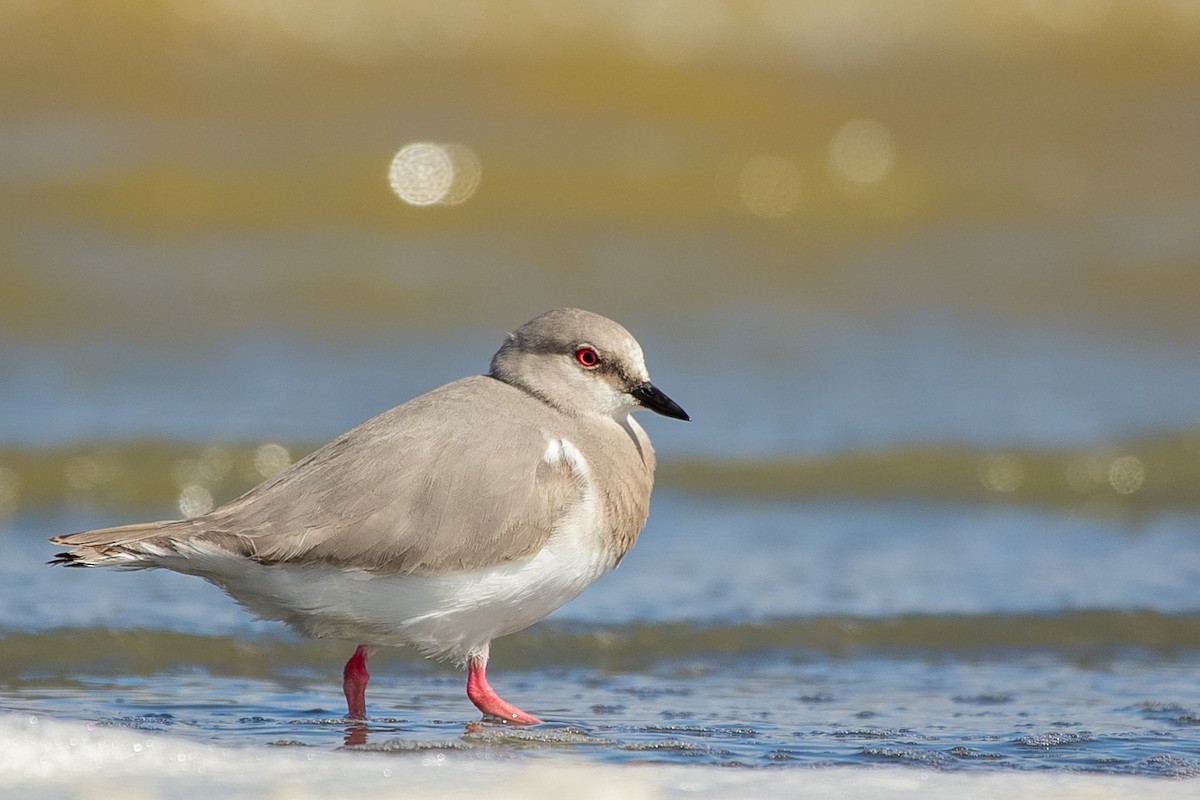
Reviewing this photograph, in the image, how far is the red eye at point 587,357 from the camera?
645cm

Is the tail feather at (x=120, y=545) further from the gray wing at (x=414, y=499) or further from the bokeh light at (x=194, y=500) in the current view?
the bokeh light at (x=194, y=500)

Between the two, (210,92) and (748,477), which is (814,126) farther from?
(748,477)

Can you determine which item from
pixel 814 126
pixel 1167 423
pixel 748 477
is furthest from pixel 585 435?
pixel 814 126

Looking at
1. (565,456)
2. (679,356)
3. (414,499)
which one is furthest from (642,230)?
(414,499)

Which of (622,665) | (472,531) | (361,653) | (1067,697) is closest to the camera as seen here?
(472,531)

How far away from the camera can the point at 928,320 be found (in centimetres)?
1371

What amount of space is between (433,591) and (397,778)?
89cm

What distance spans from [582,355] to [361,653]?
1.39m

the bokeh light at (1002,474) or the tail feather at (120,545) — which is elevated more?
the bokeh light at (1002,474)

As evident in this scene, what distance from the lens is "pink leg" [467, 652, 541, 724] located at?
613cm

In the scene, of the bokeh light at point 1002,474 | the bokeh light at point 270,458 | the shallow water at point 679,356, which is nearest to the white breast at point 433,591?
the shallow water at point 679,356

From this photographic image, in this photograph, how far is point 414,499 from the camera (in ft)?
19.0

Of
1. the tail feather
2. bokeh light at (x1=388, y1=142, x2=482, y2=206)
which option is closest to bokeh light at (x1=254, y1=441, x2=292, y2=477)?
the tail feather

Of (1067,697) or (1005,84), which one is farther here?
(1005,84)
